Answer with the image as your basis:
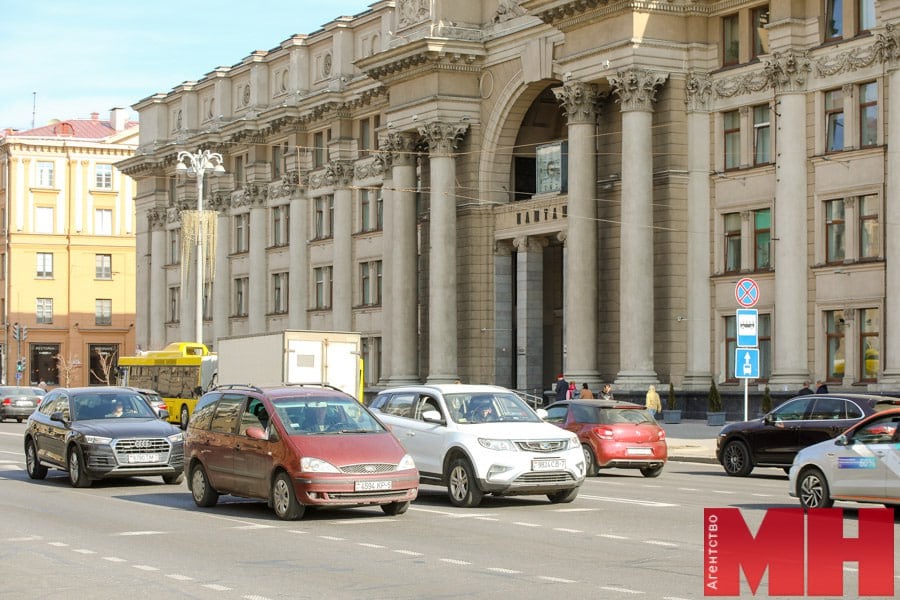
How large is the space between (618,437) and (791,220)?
57.2 feet

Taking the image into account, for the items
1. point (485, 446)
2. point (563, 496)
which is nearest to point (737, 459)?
point (563, 496)

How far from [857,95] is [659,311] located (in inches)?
372

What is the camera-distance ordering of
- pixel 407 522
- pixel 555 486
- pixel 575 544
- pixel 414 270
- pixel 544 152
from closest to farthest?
pixel 575 544, pixel 407 522, pixel 555 486, pixel 544 152, pixel 414 270

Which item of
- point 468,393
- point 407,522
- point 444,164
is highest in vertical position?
point 444,164

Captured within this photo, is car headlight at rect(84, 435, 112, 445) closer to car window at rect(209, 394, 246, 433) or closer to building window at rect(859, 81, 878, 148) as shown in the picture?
car window at rect(209, 394, 246, 433)

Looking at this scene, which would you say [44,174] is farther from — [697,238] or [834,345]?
[834,345]

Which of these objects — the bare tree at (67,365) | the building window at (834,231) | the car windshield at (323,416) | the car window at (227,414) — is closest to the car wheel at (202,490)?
the car window at (227,414)

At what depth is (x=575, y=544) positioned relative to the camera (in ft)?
55.0

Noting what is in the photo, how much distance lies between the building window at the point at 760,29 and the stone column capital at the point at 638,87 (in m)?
2.88

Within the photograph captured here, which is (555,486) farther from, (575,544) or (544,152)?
(544,152)

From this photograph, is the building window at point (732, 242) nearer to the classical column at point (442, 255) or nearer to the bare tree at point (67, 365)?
the classical column at point (442, 255)

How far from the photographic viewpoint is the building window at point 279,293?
75.0 m

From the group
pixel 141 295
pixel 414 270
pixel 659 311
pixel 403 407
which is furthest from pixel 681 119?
pixel 141 295

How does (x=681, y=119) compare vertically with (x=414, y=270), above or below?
above
